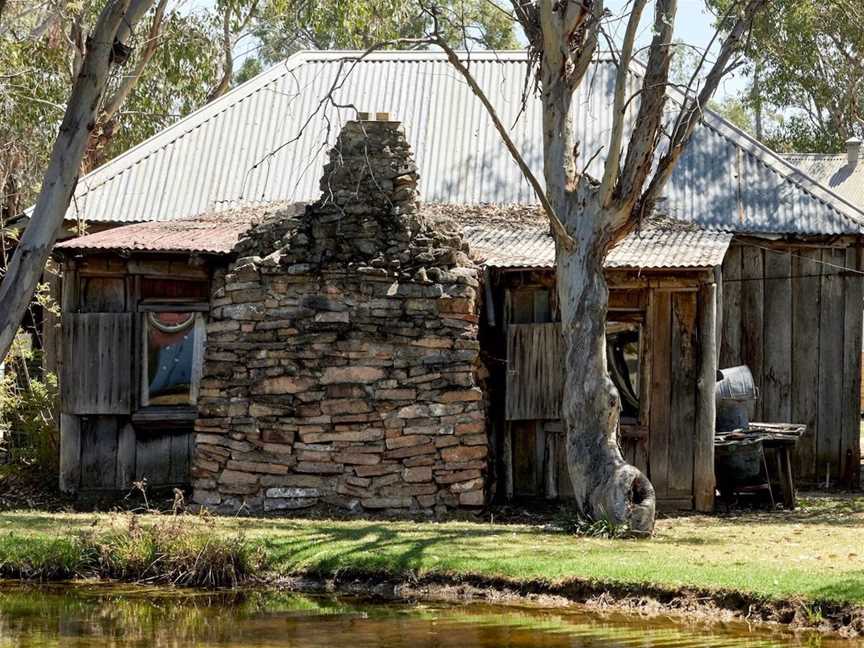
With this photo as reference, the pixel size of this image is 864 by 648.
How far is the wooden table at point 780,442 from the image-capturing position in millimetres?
15125

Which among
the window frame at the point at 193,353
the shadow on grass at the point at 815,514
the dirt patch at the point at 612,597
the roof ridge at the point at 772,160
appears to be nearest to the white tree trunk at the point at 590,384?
the shadow on grass at the point at 815,514

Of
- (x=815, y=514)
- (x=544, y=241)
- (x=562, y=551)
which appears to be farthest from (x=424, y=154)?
(x=562, y=551)

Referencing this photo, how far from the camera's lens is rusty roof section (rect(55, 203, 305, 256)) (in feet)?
49.8

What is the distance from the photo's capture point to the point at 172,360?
637 inches

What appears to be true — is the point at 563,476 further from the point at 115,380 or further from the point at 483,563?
the point at 115,380

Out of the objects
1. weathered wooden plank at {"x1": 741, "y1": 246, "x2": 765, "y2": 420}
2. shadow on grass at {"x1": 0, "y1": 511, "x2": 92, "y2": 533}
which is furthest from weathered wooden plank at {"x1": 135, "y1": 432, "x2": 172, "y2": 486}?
weathered wooden plank at {"x1": 741, "y1": 246, "x2": 765, "y2": 420}

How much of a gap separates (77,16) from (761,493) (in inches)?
545

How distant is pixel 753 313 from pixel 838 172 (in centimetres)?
2145

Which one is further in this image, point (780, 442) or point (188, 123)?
point (188, 123)

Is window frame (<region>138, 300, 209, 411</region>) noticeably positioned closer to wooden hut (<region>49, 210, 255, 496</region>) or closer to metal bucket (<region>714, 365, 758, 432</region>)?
wooden hut (<region>49, 210, 255, 496</region>)

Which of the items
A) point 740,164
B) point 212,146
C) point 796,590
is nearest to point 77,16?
point 212,146

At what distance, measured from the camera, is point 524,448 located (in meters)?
15.9

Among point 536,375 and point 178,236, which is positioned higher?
point 178,236

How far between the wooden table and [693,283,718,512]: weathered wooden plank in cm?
23
